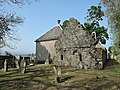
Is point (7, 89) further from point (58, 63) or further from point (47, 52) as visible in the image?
point (47, 52)

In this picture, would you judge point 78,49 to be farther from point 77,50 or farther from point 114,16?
point 114,16

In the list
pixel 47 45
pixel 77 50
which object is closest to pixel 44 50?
pixel 47 45

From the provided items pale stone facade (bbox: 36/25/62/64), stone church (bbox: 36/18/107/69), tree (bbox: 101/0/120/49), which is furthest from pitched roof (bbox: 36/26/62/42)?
tree (bbox: 101/0/120/49)

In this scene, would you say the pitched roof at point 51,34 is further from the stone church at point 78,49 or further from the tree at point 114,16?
the tree at point 114,16

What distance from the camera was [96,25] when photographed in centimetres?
4778

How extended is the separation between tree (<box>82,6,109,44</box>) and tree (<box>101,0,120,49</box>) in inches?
862

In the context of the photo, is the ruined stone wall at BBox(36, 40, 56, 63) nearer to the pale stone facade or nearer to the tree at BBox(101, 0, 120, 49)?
the pale stone facade

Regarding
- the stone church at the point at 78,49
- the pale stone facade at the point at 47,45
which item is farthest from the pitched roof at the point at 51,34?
the stone church at the point at 78,49

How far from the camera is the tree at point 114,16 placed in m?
22.8

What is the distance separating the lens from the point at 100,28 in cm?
4672

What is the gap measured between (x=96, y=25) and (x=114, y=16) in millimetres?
25096

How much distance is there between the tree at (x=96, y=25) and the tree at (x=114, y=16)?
2189 cm

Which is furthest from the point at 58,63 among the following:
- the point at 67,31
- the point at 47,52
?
the point at 47,52

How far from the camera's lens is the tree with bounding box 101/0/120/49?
22766 millimetres
